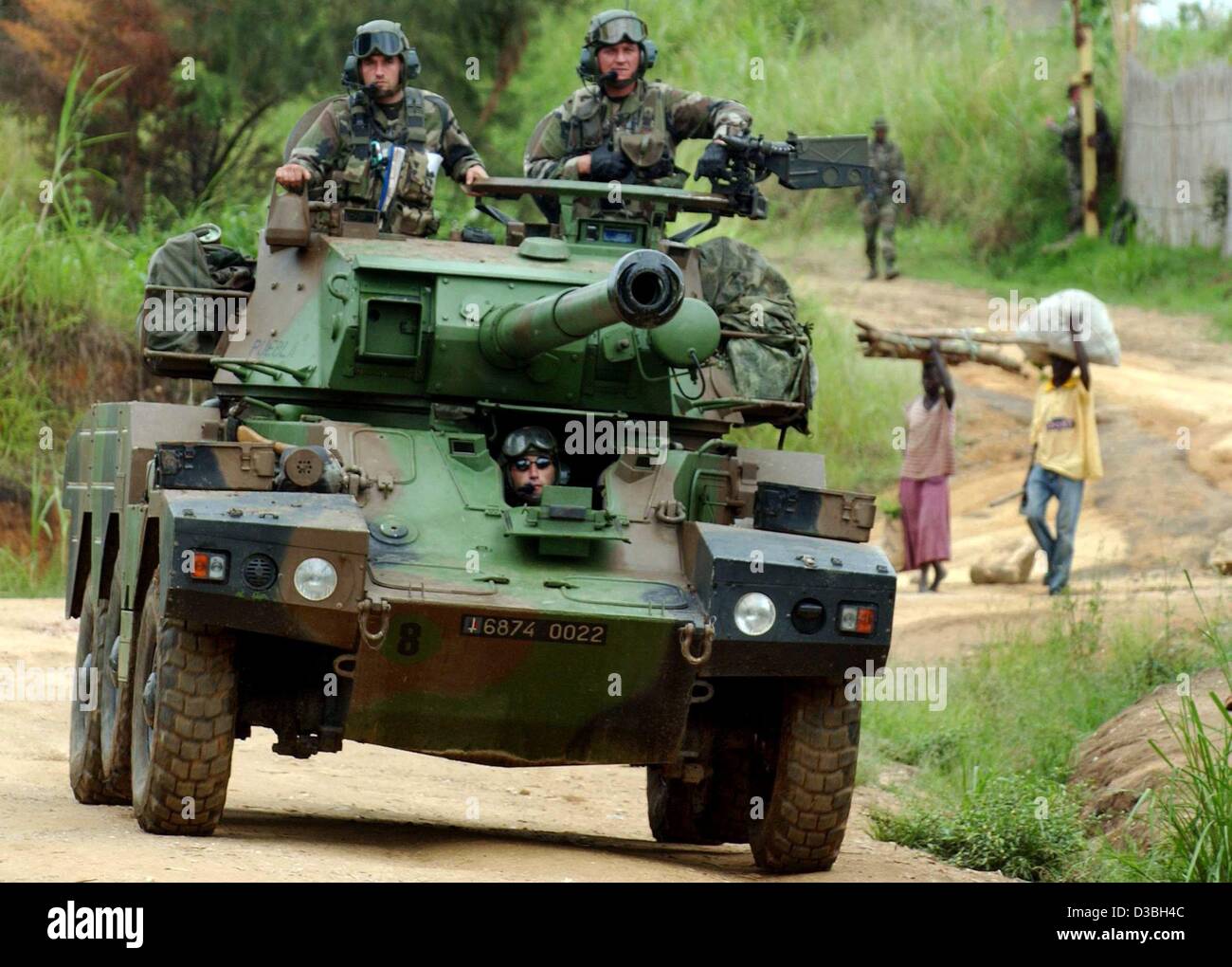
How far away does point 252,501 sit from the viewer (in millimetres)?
8328

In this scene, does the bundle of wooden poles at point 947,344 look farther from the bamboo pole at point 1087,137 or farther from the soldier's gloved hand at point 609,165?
the soldier's gloved hand at point 609,165

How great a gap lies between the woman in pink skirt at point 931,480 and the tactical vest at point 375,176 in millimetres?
7560

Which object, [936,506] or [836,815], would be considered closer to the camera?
[836,815]

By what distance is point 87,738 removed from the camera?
10.4 m

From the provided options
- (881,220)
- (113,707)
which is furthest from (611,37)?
(881,220)

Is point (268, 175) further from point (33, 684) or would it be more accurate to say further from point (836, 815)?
point (836, 815)

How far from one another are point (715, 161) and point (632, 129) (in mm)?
1230

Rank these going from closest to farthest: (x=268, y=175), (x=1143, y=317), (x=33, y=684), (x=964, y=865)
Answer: (x=964, y=865)
(x=33, y=684)
(x=268, y=175)
(x=1143, y=317)

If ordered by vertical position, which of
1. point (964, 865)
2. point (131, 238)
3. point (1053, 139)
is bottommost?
point (964, 865)

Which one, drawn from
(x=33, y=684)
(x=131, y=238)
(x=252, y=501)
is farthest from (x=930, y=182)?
(x=252, y=501)

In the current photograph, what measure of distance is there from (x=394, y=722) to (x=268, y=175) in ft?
50.5

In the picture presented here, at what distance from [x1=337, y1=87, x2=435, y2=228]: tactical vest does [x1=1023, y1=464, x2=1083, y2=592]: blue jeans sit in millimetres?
6905

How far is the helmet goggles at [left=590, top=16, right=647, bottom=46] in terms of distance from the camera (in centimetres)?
1163

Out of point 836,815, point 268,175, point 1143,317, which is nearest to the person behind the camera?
point 836,815
